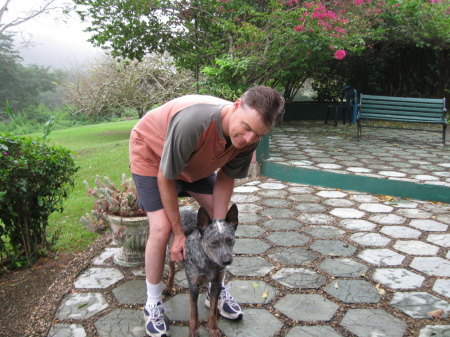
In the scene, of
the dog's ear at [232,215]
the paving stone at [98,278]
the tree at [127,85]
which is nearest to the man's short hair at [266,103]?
the dog's ear at [232,215]

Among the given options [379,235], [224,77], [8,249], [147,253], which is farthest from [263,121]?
[224,77]

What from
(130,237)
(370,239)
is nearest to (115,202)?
(130,237)

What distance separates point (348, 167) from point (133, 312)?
4.39 metres

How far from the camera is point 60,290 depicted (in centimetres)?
279

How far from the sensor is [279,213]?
438cm

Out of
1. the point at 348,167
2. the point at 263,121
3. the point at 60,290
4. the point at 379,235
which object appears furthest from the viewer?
the point at 348,167

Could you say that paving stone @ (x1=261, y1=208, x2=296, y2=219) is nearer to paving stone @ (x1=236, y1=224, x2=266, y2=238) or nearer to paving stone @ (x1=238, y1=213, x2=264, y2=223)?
paving stone @ (x1=238, y1=213, x2=264, y2=223)

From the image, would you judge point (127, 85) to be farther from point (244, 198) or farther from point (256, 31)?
point (244, 198)

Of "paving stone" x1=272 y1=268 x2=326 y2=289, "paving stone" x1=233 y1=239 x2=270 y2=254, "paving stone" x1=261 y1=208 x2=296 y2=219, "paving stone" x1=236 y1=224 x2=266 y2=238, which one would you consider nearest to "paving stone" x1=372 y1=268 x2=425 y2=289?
"paving stone" x1=272 y1=268 x2=326 y2=289

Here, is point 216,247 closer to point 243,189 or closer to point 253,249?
point 253,249

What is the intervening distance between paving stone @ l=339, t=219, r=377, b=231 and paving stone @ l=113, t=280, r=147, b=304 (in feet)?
7.51

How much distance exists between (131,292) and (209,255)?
1.04m

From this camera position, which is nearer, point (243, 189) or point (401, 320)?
point (401, 320)

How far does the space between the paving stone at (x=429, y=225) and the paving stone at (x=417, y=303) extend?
1.40 meters
